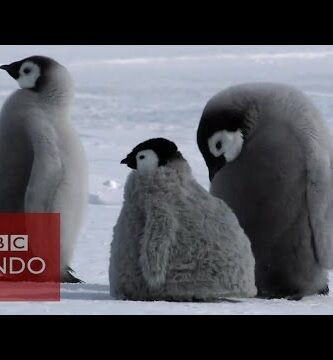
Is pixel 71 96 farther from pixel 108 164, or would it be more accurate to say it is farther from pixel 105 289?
pixel 108 164

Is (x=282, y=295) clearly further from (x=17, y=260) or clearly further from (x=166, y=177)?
(x=17, y=260)

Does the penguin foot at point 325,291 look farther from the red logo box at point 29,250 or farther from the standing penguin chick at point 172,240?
the red logo box at point 29,250

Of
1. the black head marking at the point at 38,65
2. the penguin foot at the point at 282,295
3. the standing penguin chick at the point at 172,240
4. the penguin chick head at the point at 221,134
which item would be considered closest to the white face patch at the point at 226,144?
the penguin chick head at the point at 221,134

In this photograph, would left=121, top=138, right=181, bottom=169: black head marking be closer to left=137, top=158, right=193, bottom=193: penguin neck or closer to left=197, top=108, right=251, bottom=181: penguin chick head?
left=137, top=158, right=193, bottom=193: penguin neck

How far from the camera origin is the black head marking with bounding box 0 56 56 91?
10.7ft

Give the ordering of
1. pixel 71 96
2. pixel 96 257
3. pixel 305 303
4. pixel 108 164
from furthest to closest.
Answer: pixel 108 164, pixel 96 257, pixel 71 96, pixel 305 303

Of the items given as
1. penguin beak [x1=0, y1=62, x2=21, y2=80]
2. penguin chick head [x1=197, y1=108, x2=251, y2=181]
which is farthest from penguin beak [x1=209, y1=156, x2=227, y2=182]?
penguin beak [x1=0, y1=62, x2=21, y2=80]

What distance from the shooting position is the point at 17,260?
10.2ft

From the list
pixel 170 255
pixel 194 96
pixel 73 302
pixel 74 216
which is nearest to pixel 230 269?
pixel 170 255

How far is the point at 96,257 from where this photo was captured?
3520mm

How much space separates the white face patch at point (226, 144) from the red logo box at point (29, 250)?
566mm

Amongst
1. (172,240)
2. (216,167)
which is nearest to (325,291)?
(216,167)

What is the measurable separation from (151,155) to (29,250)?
0.71m

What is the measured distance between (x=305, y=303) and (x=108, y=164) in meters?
2.47
